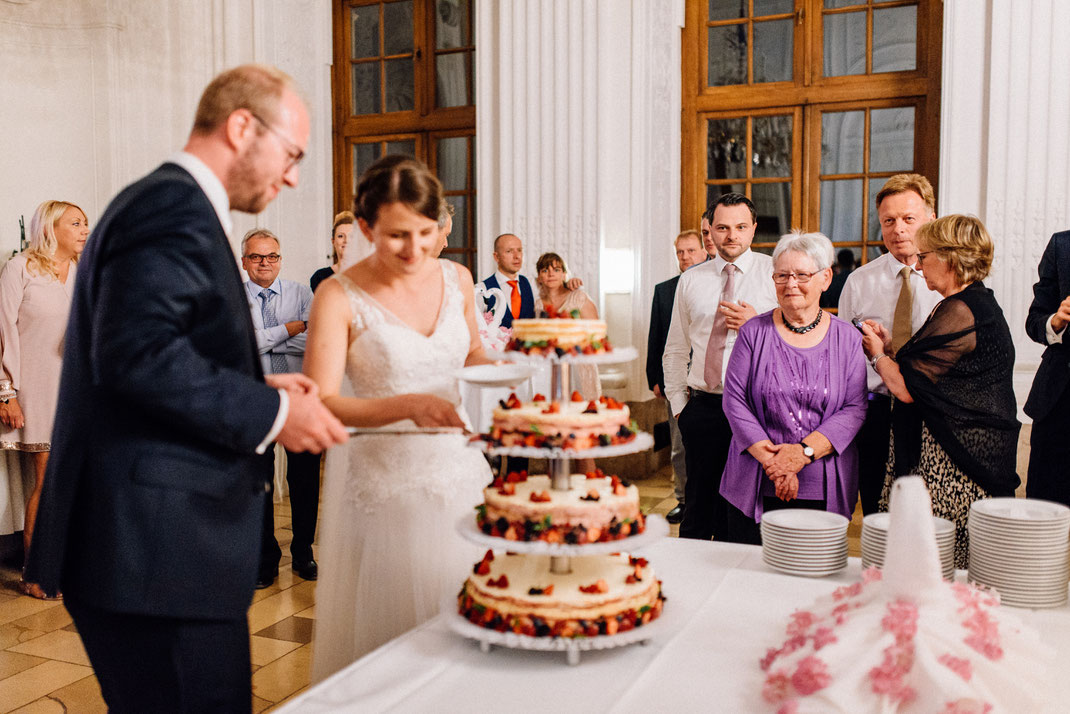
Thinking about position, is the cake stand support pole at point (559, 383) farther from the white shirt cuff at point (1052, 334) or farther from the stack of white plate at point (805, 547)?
the white shirt cuff at point (1052, 334)

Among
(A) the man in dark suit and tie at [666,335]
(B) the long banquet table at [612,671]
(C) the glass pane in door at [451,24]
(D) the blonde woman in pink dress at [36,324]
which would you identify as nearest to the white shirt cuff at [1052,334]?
(B) the long banquet table at [612,671]

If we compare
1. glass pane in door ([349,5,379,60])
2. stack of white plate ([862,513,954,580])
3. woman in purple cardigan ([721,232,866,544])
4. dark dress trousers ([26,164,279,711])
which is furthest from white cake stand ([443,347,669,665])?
glass pane in door ([349,5,379,60])

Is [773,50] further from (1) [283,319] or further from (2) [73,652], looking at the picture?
(2) [73,652]

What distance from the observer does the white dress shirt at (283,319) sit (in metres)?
4.46

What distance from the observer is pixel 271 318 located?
4574 millimetres

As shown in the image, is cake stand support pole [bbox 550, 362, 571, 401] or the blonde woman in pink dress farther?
the blonde woman in pink dress

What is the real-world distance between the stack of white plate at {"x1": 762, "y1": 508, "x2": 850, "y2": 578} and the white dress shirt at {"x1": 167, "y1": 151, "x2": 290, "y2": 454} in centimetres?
115

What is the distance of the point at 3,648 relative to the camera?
3559mm

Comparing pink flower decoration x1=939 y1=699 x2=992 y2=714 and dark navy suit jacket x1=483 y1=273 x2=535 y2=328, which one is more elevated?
dark navy suit jacket x1=483 y1=273 x2=535 y2=328

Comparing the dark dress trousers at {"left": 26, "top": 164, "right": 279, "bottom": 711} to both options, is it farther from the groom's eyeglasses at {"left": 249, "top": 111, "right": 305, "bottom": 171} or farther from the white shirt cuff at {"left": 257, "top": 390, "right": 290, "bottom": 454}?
the groom's eyeglasses at {"left": 249, "top": 111, "right": 305, "bottom": 171}

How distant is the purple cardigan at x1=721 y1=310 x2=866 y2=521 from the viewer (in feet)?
9.43

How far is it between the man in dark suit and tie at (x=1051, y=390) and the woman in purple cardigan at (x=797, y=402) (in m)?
1.25

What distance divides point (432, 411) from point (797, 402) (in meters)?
1.46

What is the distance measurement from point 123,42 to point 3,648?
14.8 feet
